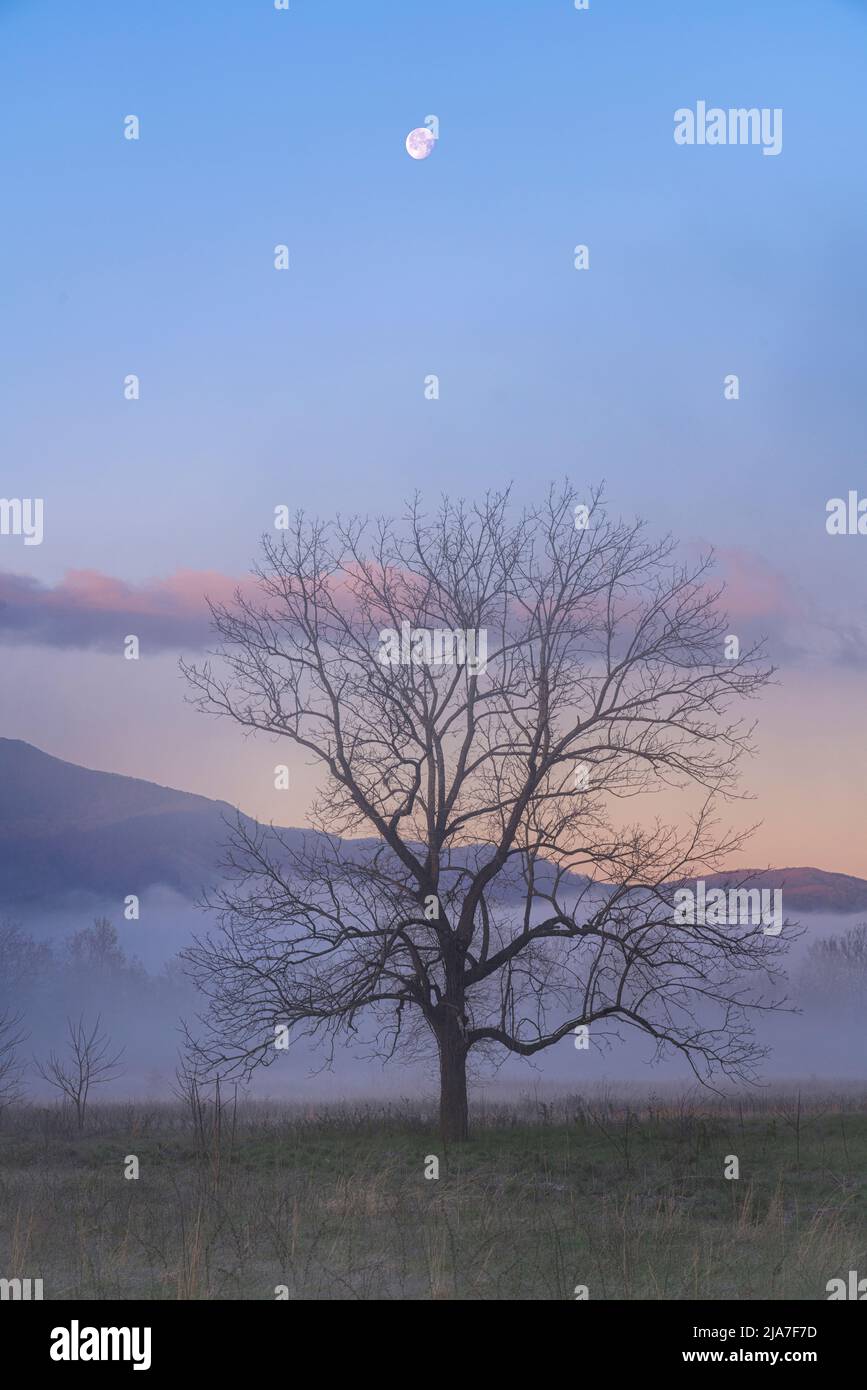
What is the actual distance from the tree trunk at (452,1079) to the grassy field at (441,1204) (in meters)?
0.47

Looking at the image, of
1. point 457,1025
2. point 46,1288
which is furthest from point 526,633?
point 46,1288

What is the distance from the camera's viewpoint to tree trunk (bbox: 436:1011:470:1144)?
19438 millimetres

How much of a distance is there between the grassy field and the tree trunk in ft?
1.53

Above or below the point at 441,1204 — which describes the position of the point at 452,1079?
above

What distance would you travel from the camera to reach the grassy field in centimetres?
1045

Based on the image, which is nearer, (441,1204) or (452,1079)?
(441,1204)

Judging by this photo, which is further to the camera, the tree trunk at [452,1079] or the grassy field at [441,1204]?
the tree trunk at [452,1079]

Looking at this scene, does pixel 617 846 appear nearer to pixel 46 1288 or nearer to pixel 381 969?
pixel 381 969

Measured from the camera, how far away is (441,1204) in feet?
45.0

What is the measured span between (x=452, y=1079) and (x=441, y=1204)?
604 cm

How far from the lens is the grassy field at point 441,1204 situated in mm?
10453

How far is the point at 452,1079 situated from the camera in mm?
19719

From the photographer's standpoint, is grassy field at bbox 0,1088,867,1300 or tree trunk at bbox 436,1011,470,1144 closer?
grassy field at bbox 0,1088,867,1300
